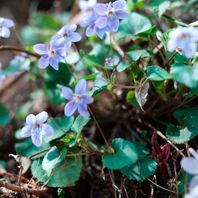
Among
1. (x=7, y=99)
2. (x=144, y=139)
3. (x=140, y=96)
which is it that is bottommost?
(x=7, y=99)

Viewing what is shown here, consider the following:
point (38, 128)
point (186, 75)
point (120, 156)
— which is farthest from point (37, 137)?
point (186, 75)

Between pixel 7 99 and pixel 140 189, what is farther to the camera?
pixel 7 99

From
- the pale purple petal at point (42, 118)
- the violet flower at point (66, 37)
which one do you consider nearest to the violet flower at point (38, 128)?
the pale purple petal at point (42, 118)

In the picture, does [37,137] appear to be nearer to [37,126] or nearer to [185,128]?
[37,126]

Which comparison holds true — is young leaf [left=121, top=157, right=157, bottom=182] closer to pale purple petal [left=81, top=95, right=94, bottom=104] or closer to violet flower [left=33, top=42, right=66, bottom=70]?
pale purple petal [left=81, top=95, right=94, bottom=104]

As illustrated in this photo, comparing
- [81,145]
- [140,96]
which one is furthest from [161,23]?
[81,145]

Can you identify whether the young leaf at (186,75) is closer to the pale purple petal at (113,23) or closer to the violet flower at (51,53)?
the pale purple petal at (113,23)

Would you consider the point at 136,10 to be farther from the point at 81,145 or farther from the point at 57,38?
the point at 81,145
